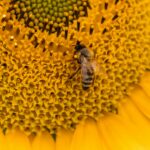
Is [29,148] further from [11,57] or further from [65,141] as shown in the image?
[11,57]

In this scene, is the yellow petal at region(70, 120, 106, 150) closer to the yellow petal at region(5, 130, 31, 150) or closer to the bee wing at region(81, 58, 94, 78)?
the yellow petal at region(5, 130, 31, 150)

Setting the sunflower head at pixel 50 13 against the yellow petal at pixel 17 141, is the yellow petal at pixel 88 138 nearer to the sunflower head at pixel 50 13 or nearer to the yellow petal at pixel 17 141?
the yellow petal at pixel 17 141

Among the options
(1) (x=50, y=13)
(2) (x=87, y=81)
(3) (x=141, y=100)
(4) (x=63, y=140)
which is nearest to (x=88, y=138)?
(4) (x=63, y=140)

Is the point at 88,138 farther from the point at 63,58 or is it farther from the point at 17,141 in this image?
the point at 63,58

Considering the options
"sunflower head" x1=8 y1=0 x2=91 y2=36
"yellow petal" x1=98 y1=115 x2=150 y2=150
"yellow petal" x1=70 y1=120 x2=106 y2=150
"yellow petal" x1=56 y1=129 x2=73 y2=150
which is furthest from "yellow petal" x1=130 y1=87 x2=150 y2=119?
"sunflower head" x1=8 y1=0 x2=91 y2=36

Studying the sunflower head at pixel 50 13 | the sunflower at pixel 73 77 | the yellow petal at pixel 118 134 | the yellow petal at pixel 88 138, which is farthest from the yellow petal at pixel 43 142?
the sunflower head at pixel 50 13

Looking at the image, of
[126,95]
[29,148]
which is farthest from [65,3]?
[29,148]
